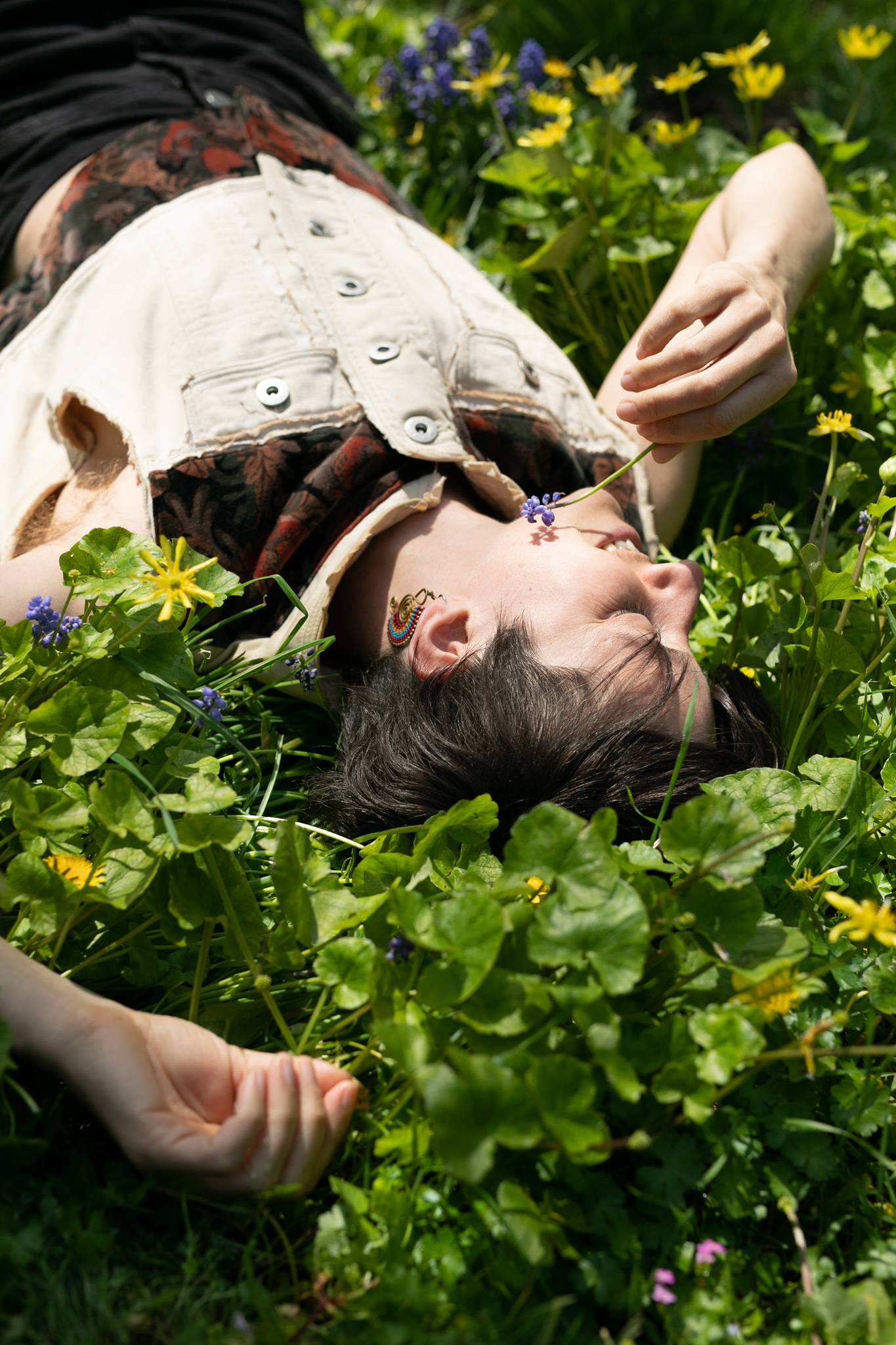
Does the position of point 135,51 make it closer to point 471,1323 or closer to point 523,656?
point 523,656

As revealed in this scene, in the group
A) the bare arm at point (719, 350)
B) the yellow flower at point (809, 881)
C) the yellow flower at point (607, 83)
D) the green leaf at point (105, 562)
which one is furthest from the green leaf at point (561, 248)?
the yellow flower at point (809, 881)

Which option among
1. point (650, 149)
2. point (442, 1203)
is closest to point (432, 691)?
point (442, 1203)

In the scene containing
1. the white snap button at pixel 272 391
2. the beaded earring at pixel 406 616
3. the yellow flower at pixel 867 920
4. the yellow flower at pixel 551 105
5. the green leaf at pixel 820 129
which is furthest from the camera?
the green leaf at pixel 820 129

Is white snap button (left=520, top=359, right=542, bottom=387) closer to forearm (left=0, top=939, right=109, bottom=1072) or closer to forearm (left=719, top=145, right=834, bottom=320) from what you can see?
forearm (left=719, top=145, right=834, bottom=320)

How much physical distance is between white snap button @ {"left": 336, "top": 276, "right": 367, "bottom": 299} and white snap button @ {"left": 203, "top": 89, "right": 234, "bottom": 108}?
2.32 ft

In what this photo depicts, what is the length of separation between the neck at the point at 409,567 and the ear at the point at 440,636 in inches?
2.1

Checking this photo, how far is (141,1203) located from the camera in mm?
1250

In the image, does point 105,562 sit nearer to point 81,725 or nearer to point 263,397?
point 81,725

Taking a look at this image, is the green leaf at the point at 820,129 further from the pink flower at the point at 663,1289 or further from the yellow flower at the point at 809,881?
the pink flower at the point at 663,1289

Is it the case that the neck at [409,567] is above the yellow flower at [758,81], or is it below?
below

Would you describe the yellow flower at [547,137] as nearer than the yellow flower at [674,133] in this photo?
Yes

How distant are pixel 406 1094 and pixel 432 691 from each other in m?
0.67

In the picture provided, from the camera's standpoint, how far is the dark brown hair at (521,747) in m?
1.61

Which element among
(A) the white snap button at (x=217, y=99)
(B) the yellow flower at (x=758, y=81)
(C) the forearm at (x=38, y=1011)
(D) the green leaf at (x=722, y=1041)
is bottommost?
(D) the green leaf at (x=722, y=1041)
